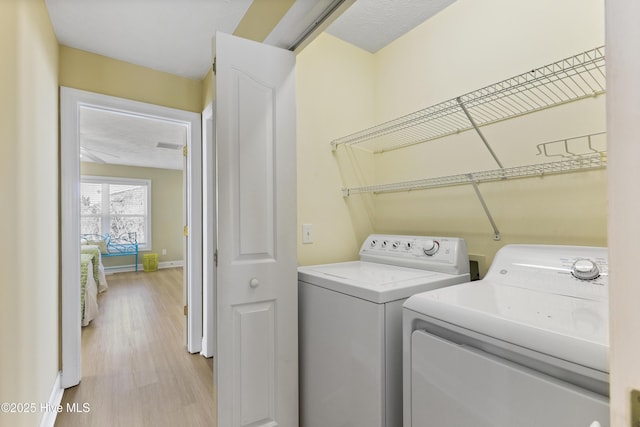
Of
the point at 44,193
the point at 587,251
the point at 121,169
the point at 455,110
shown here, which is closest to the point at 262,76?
the point at 455,110

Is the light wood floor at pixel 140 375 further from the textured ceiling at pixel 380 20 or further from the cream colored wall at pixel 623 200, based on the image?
the textured ceiling at pixel 380 20

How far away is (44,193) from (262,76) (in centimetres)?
135

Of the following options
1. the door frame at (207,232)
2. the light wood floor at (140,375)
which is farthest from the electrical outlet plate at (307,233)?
the light wood floor at (140,375)

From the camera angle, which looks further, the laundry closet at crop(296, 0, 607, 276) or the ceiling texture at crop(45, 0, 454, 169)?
the ceiling texture at crop(45, 0, 454, 169)

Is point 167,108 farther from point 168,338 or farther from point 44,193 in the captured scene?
point 168,338

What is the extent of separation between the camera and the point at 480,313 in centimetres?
84

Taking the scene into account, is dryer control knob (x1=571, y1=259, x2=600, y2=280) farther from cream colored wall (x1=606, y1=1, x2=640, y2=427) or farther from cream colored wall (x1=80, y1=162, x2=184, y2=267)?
cream colored wall (x1=80, y1=162, x2=184, y2=267)

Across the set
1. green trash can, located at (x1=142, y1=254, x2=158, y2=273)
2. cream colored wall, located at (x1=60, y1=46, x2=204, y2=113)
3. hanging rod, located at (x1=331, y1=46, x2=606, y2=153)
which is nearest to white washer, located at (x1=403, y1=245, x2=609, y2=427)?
hanging rod, located at (x1=331, y1=46, x2=606, y2=153)

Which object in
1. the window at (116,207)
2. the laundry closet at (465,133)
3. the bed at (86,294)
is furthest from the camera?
the window at (116,207)

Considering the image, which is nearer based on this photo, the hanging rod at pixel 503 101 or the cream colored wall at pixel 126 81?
the hanging rod at pixel 503 101

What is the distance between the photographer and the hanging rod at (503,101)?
3.74 feet

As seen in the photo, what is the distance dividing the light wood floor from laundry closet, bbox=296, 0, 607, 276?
4.07 ft

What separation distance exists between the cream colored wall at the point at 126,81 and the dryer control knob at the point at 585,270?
2.64 meters

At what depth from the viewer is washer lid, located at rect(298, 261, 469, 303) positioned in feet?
3.70
